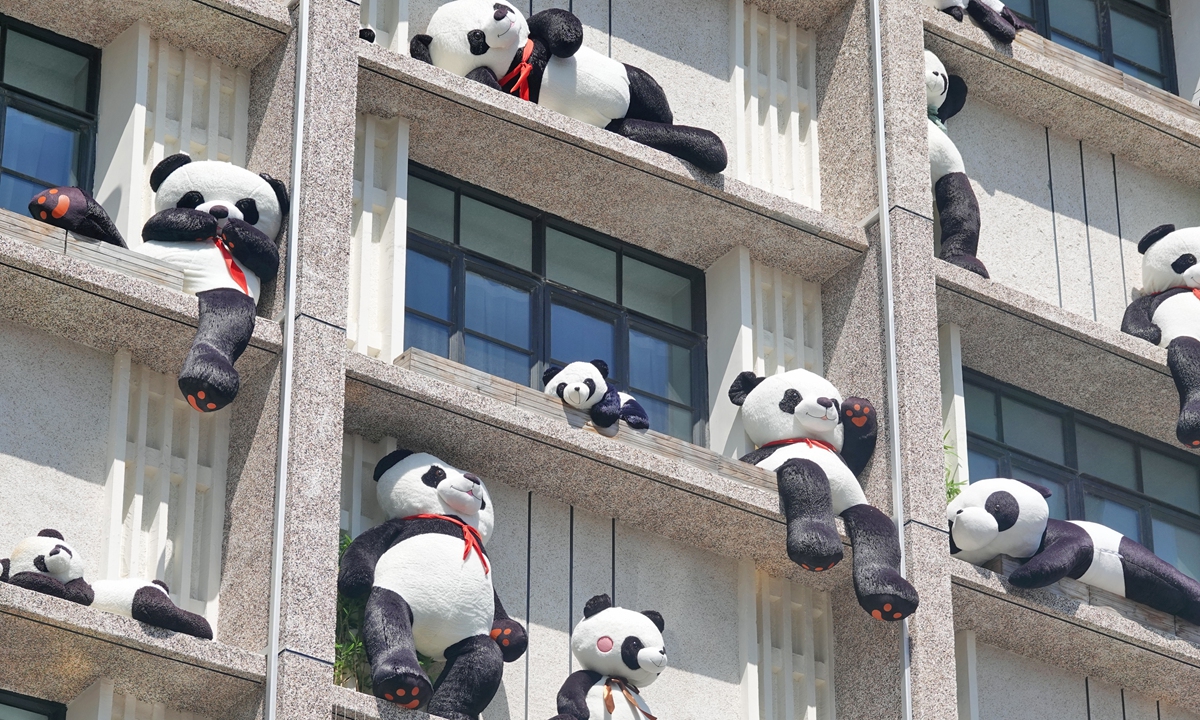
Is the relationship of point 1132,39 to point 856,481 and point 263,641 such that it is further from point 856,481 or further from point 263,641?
point 263,641

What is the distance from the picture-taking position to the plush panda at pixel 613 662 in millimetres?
13211

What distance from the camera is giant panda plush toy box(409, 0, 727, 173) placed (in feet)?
48.4

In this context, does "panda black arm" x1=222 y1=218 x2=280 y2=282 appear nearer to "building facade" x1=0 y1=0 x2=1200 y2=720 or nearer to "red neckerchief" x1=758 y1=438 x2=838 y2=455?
"building facade" x1=0 y1=0 x2=1200 y2=720

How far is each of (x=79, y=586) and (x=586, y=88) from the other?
5246 mm

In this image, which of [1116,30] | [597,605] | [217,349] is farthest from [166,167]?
[1116,30]

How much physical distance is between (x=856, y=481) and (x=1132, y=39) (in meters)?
6.82

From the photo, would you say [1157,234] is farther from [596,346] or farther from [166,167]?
[166,167]

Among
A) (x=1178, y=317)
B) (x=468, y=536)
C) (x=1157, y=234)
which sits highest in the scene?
(x=1157, y=234)

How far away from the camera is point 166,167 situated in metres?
13.2

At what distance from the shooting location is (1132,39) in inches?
774

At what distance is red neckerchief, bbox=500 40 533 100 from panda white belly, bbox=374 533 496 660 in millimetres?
3553

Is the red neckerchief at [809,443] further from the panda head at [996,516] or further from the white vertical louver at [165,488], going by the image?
the white vertical louver at [165,488]

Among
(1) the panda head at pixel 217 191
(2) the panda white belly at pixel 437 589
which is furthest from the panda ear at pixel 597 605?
(1) the panda head at pixel 217 191

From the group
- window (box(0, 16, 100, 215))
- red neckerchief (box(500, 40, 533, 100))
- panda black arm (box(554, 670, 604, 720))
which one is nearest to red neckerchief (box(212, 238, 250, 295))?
window (box(0, 16, 100, 215))
